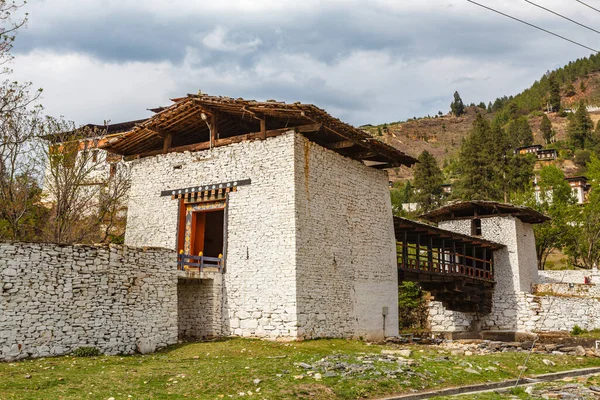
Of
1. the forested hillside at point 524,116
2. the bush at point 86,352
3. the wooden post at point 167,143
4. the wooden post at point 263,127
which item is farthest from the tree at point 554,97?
the bush at point 86,352

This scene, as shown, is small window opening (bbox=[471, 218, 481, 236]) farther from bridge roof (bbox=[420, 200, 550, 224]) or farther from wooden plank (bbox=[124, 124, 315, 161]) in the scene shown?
wooden plank (bbox=[124, 124, 315, 161])

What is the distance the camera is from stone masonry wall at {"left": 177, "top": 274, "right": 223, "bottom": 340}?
640 inches

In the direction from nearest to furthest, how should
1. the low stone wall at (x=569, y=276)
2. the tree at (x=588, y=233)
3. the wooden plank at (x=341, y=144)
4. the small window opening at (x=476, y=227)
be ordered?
the wooden plank at (x=341, y=144) < the small window opening at (x=476, y=227) < the low stone wall at (x=569, y=276) < the tree at (x=588, y=233)

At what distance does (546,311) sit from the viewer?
26.5 metres

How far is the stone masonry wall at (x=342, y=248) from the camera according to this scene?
15.9 m

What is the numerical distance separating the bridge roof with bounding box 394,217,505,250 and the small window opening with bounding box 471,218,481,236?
1.61m

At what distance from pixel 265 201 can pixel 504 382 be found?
8399 millimetres

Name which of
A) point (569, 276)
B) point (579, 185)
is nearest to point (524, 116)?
point (579, 185)

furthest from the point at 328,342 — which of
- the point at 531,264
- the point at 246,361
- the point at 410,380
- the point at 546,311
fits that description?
the point at 531,264

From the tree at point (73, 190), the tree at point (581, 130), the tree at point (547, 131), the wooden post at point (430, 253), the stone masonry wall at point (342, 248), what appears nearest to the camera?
the stone masonry wall at point (342, 248)

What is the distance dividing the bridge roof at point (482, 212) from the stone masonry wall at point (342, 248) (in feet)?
33.6

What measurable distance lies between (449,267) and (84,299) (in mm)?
18090

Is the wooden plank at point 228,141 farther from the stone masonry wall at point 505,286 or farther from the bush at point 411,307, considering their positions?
the stone masonry wall at point 505,286

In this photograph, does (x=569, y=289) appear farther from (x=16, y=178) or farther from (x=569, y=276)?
(x=16, y=178)
